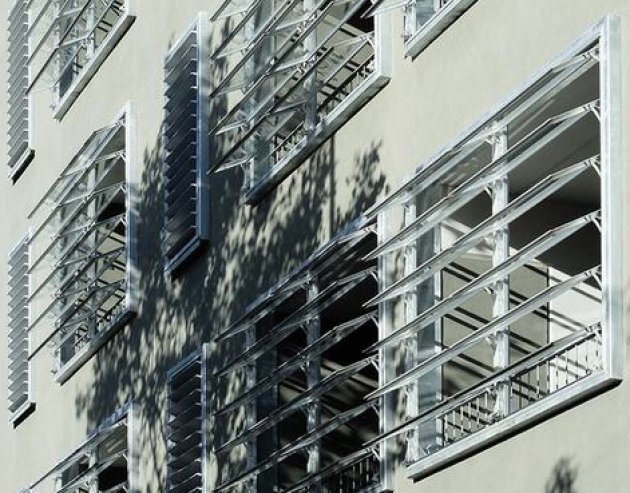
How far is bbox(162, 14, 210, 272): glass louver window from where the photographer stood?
86.2 ft

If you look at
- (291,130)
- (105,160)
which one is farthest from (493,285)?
(105,160)

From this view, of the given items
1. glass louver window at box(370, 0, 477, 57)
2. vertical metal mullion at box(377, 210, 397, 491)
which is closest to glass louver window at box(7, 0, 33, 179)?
glass louver window at box(370, 0, 477, 57)

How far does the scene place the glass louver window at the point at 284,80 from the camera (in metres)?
22.9

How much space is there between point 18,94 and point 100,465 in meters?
7.90

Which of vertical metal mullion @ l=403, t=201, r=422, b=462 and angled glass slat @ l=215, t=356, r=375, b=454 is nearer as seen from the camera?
vertical metal mullion @ l=403, t=201, r=422, b=462

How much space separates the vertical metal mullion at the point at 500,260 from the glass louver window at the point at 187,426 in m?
6.30

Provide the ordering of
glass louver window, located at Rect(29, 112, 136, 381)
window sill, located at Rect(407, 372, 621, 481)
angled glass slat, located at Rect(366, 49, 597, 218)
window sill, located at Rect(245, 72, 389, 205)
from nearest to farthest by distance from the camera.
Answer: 1. window sill, located at Rect(407, 372, 621, 481)
2. angled glass slat, located at Rect(366, 49, 597, 218)
3. window sill, located at Rect(245, 72, 389, 205)
4. glass louver window, located at Rect(29, 112, 136, 381)

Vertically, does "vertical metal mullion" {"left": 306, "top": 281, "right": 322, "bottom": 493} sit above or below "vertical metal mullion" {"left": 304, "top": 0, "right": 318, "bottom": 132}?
Answer: below

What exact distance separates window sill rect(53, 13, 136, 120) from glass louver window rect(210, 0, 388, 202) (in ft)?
13.1

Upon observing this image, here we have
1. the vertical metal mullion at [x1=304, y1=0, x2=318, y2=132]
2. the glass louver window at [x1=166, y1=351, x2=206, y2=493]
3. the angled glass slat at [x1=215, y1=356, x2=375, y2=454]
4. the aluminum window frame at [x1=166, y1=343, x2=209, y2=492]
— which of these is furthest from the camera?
the glass louver window at [x1=166, y1=351, x2=206, y2=493]

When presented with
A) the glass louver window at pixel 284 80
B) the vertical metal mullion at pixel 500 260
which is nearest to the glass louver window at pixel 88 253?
the glass louver window at pixel 284 80

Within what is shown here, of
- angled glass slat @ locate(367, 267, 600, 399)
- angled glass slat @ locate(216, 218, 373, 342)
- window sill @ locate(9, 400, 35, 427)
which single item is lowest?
angled glass slat @ locate(367, 267, 600, 399)

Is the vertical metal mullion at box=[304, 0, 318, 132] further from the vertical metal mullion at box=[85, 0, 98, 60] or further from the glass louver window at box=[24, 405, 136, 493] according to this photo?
the vertical metal mullion at box=[85, 0, 98, 60]

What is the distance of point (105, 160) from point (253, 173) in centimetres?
536
